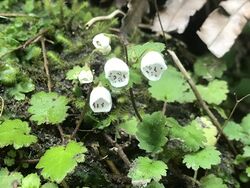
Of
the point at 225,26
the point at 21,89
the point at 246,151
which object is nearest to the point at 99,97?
Answer: the point at 21,89

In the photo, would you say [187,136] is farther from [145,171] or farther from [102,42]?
[102,42]

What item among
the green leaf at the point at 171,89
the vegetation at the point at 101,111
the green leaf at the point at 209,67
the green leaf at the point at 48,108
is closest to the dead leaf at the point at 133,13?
the vegetation at the point at 101,111

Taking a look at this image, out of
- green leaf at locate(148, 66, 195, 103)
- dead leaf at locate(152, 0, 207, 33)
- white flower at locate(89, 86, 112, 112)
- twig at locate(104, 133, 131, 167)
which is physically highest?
dead leaf at locate(152, 0, 207, 33)

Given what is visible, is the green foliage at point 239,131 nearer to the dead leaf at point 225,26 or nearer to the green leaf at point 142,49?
the dead leaf at point 225,26

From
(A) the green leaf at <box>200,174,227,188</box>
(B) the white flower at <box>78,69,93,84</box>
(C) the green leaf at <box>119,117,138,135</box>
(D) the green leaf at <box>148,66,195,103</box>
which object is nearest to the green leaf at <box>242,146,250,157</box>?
(A) the green leaf at <box>200,174,227,188</box>

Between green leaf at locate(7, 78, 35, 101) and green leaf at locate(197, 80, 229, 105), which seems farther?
green leaf at locate(197, 80, 229, 105)

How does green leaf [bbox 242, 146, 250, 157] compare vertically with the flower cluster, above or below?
below

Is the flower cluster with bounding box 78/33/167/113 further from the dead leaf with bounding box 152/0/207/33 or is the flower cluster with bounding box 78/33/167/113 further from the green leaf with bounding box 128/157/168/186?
the dead leaf with bounding box 152/0/207/33
